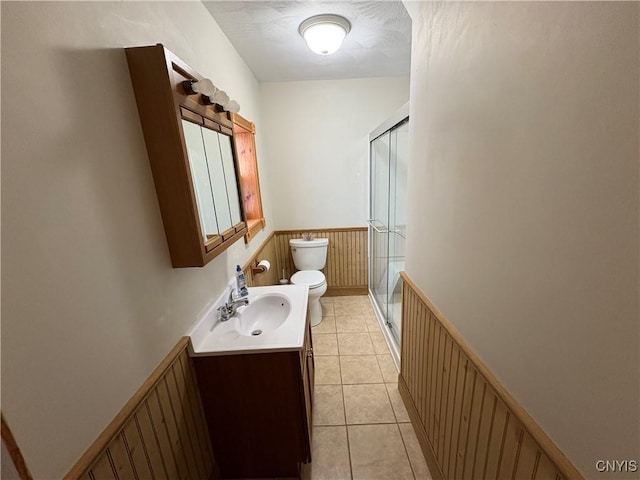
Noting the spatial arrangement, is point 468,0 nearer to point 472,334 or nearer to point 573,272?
point 573,272

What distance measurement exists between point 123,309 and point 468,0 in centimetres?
141

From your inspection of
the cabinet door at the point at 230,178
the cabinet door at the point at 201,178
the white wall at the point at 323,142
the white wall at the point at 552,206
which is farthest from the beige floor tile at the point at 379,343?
the cabinet door at the point at 201,178

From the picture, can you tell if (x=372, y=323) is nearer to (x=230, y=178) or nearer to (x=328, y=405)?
(x=328, y=405)

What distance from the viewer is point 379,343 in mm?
2359

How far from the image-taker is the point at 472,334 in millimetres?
903

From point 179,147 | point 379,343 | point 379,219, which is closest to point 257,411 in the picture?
point 179,147

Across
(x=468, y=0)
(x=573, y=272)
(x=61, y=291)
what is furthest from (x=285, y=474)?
(x=468, y=0)

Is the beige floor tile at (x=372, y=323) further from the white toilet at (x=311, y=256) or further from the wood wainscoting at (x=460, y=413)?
the wood wainscoting at (x=460, y=413)

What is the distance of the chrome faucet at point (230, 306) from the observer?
4.48ft

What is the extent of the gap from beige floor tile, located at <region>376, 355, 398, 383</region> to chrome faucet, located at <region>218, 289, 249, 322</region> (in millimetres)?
1229

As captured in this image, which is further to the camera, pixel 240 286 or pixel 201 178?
pixel 240 286

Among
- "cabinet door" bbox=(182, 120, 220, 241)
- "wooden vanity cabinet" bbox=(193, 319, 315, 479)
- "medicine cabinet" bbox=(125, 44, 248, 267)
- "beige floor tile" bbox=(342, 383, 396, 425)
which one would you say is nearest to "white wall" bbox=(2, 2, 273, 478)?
"medicine cabinet" bbox=(125, 44, 248, 267)

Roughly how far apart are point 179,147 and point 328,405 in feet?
5.76

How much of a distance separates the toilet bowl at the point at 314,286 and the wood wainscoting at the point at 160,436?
1.37m
